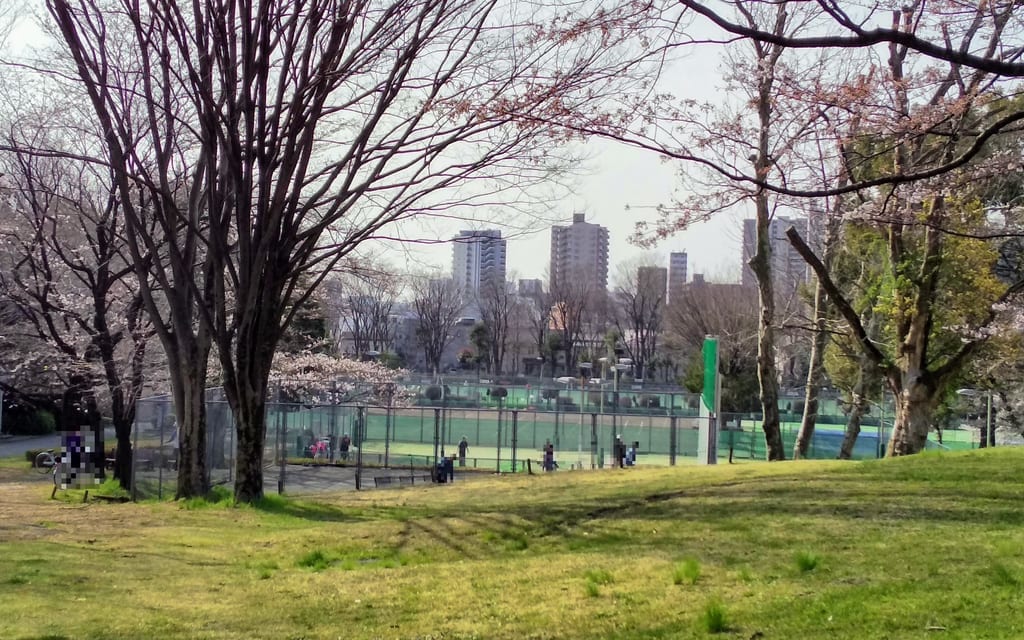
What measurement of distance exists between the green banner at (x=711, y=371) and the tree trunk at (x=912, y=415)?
6353mm

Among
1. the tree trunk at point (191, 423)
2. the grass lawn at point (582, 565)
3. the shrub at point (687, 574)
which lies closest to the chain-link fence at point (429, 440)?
the tree trunk at point (191, 423)

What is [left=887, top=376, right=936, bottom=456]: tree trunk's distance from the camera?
1534 centimetres

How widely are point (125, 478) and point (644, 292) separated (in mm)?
39980

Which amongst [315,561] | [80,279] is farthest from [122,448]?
[315,561]

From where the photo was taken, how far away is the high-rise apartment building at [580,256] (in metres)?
63.9

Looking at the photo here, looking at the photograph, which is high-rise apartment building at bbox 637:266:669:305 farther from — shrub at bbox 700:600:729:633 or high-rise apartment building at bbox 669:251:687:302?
shrub at bbox 700:600:729:633

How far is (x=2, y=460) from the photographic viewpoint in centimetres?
3197

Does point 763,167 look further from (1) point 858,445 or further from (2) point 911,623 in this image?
(1) point 858,445

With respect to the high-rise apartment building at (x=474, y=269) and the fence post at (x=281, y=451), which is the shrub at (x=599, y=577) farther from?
the high-rise apartment building at (x=474, y=269)

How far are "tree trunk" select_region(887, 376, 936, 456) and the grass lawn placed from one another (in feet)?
8.50

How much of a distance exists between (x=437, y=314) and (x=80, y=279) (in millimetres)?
38077

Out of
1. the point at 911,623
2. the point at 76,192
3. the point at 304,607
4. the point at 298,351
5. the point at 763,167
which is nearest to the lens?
the point at 911,623

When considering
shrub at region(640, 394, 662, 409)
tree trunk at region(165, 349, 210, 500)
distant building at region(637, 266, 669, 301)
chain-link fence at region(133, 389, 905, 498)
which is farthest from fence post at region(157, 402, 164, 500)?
distant building at region(637, 266, 669, 301)

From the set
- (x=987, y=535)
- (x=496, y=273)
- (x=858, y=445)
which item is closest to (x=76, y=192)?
(x=987, y=535)
